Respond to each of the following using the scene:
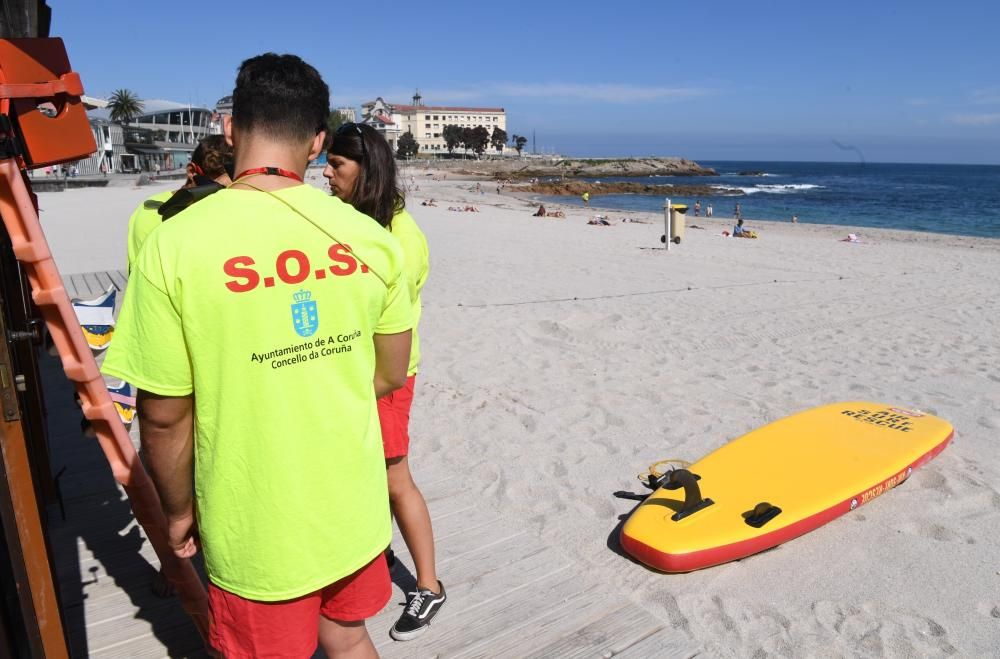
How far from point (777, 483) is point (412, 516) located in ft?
6.85

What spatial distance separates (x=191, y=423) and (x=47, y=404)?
428 cm

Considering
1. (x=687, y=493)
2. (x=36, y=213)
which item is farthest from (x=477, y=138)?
(x=36, y=213)

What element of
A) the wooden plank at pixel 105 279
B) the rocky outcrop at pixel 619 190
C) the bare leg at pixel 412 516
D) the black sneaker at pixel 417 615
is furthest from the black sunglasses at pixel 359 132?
the rocky outcrop at pixel 619 190

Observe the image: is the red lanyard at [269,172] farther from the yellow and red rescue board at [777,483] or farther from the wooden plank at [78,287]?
A: the wooden plank at [78,287]

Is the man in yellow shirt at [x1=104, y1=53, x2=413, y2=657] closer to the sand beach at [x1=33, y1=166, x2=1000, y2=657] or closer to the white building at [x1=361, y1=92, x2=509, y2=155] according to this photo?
the sand beach at [x1=33, y1=166, x2=1000, y2=657]

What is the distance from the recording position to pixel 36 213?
5.41ft

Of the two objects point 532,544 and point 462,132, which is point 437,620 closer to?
point 532,544

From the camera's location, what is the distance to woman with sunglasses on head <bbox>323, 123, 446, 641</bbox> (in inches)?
93.4

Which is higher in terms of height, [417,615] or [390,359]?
[390,359]

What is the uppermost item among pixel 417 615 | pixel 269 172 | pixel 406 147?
pixel 406 147

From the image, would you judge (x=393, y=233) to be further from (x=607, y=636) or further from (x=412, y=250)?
(x=607, y=636)

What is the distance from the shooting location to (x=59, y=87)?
1.63 metres

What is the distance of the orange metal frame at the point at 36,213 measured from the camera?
4.66 feet

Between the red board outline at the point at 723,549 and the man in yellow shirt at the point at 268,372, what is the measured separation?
181 centimetres
